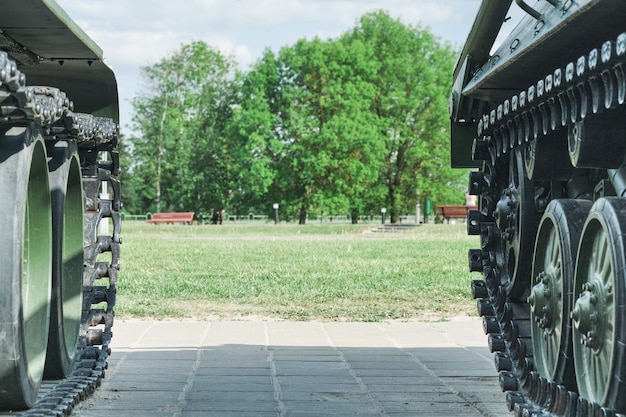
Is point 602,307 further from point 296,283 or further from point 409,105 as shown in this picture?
point 409,105

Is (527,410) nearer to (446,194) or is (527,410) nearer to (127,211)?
(446,194)

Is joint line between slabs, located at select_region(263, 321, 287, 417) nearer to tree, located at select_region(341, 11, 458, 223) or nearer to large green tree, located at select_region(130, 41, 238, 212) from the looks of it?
tree, located at select_region(341, 11, 458, 223)

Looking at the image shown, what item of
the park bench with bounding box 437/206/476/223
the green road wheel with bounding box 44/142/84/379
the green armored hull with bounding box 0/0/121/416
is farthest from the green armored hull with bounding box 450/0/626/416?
the park bench with bounding box 437/206/476/223

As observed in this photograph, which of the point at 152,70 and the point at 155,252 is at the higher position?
the point at 152,70

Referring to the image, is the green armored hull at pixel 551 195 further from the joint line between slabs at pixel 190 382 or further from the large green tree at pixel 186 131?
the large green tree at pixel 186 131

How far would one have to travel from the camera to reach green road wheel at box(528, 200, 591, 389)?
5478mm

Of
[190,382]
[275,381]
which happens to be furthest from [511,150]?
[190,382]

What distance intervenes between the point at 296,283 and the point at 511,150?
9271 millimetres

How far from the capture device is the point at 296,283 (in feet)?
53.1

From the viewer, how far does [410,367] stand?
8906mm

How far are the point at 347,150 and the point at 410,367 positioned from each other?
A: 45828 mm

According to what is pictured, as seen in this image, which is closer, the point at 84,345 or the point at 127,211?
the point at 84,345

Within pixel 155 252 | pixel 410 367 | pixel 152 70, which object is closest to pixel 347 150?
pixel 152 70

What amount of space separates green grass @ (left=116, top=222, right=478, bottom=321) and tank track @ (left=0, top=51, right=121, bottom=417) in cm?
420
